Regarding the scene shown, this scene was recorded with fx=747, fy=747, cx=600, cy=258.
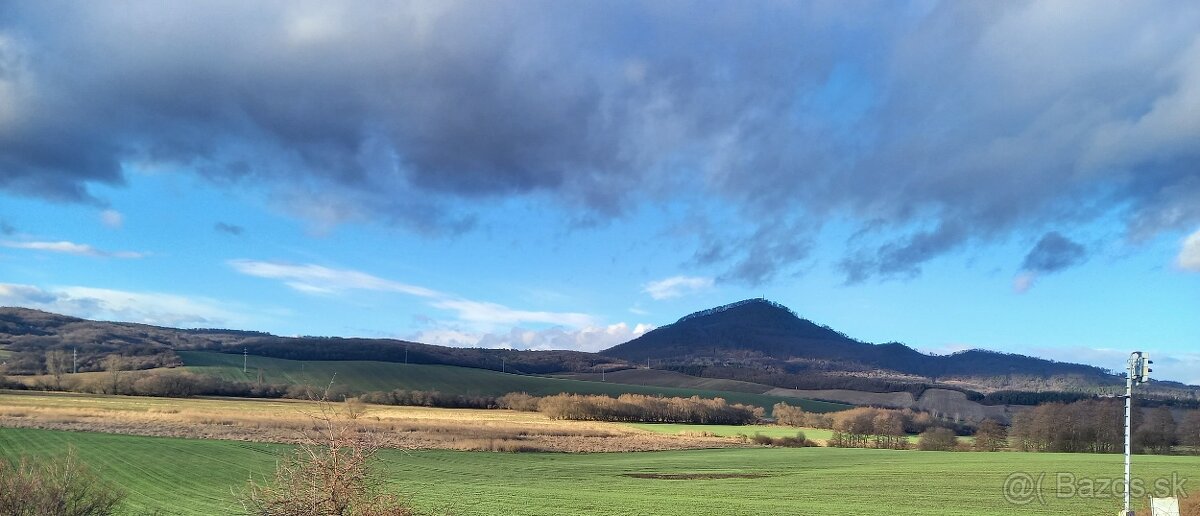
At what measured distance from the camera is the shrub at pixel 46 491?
18.5m

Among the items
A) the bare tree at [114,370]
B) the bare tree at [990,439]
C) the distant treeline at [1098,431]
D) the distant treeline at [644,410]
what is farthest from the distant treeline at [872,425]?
the bare tree at [114,370]

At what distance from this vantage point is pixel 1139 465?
183 ft

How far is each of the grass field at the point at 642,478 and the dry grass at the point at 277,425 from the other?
5.15 meters

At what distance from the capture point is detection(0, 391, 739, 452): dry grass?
229 feet

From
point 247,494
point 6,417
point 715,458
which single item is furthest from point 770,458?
point 6,417

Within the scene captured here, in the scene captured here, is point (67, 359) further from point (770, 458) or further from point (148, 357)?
point (770, 458)

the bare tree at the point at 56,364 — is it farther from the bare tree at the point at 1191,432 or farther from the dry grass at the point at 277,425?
the bare tree at the point at 1191,432

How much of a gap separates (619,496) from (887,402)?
147 m

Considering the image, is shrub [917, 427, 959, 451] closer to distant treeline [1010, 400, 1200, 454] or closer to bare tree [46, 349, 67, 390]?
distant treeline [1010, 400, 1200, 454]

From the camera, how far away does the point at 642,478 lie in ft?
169

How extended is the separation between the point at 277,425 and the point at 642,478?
46698 mm

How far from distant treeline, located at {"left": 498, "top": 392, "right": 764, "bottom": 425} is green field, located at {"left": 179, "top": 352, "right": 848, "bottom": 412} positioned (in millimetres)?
30002

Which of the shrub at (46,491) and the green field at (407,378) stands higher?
the shrub at (46,491)

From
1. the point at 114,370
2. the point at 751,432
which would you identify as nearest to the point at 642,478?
the point at 751,432
